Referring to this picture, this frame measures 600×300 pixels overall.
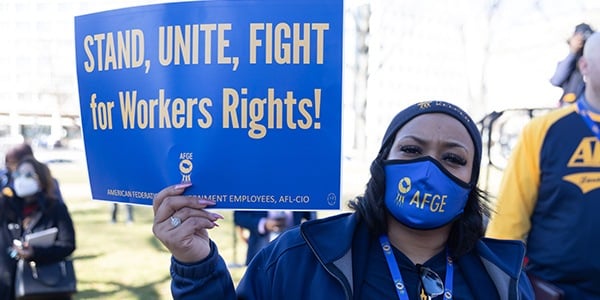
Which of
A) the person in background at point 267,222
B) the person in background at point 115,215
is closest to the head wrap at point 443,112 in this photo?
the person in background at point 267,222

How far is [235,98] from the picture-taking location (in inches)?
54.8

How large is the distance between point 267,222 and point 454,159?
3262 mm

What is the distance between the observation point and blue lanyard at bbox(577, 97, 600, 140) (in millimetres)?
2213

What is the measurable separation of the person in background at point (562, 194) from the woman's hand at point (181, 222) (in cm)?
160

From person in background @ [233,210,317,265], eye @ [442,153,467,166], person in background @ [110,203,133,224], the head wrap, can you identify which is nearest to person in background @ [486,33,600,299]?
the head wrap

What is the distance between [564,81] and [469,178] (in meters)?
2.35

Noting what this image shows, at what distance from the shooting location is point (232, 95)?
54.7 inches

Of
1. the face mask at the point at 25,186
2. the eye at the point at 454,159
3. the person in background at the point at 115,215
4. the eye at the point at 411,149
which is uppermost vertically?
the eye at the point at 411,149

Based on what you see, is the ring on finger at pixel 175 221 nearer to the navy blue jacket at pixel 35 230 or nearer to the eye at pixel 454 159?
the eye at pixel 454 159

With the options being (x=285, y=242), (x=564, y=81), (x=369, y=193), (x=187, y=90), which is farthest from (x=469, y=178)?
(x=564, y=81)

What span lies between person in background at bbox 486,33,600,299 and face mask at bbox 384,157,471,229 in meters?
0.91

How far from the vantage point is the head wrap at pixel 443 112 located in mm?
1596

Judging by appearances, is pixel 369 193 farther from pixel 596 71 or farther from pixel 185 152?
pixel 596 71

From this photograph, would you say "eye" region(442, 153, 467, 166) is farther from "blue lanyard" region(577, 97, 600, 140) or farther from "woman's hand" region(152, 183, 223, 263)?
"blue lanyard" region(577, 97, 600, 140)
